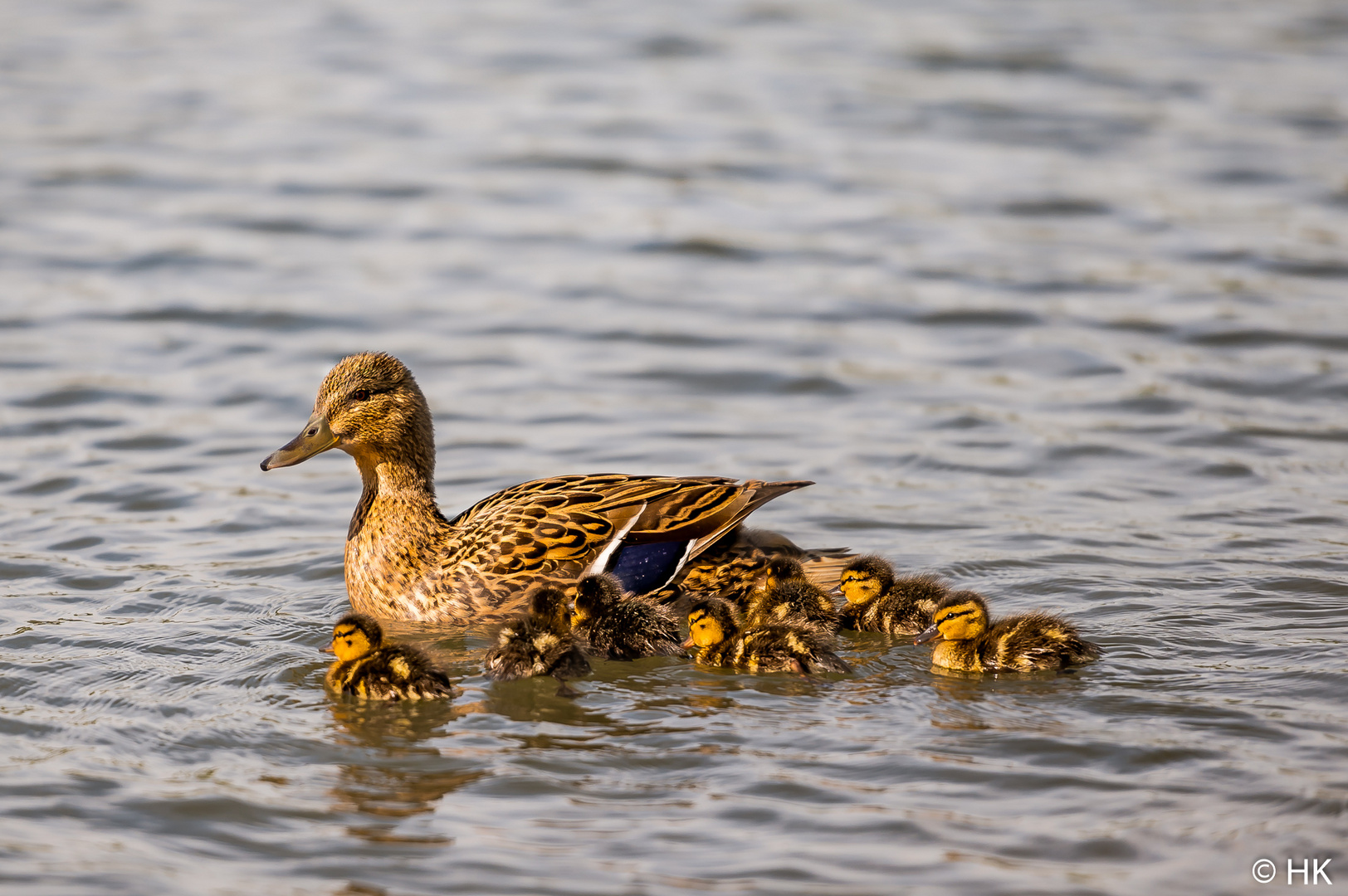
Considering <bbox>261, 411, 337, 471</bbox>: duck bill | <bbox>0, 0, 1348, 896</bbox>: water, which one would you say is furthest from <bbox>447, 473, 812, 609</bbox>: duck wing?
<bbox>261, 411, 337, 471</bbox>: duck bill

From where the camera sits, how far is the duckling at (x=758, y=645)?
6207mm

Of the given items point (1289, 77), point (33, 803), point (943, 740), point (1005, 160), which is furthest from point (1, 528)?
point (1289, 77)

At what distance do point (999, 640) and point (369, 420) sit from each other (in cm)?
297

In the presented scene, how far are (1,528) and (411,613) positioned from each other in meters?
2.48

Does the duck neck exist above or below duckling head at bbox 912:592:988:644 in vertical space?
above

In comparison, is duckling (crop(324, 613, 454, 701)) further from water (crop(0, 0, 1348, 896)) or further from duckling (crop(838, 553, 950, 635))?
duckling (crop(838, 553, 950, 635))

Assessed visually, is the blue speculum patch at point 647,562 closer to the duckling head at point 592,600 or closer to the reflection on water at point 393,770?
the duckling head at point 592,600

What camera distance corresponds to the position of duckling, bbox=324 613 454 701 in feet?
19.7

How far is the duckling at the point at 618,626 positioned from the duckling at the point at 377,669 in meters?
0.62

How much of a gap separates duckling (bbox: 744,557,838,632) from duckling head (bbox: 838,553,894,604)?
0.32 ft

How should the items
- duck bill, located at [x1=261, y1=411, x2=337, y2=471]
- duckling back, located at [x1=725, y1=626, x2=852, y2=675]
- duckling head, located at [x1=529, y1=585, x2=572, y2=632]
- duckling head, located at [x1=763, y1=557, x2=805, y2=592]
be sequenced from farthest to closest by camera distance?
duck bill, located at [x1=261, y1=411, x2=337, y2=471] → duckling head, located at [x1=763, y1=557, x2=805, y2=592] → duckling head, located at [x1=529, y1=585, x2=572, y2=632] → duckling back, located at [x1=725, y1=626, x2=852, y2=675]

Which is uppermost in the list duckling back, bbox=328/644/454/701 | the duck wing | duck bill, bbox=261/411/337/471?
duck bill, bbox=261/411/337/471

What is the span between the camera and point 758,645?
623 cm

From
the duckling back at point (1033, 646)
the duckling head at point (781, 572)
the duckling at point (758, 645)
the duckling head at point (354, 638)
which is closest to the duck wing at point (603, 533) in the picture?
the duckling head at point (781, 572)
